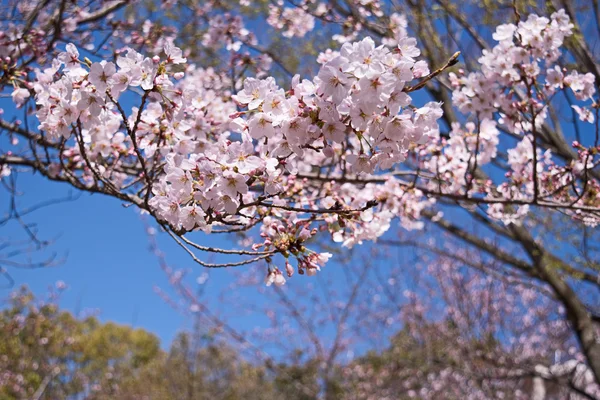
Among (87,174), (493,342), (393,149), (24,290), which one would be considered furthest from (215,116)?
(24,290)

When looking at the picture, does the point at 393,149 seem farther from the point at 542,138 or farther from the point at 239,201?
the point at 542,138

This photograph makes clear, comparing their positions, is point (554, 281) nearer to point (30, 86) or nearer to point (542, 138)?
point (542, 138)

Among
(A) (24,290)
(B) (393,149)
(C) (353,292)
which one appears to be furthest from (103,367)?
(B) (393,149)

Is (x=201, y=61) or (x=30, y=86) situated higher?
(x=201, y=61)

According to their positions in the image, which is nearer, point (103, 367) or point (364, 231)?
point (364, 231)

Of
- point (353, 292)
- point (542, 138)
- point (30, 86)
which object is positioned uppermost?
point (353, 292)

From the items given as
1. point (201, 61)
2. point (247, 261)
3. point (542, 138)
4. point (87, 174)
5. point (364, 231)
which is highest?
point (201, 61)

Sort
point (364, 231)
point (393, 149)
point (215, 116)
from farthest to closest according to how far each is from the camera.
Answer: point (215, 116) → point (364, 231) → point (393, 149)

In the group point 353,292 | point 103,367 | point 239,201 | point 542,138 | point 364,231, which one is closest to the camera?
point 239,201

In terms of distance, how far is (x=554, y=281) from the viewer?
5.35 metres

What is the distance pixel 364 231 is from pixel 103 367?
15733mm

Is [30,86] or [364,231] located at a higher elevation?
[30,86]

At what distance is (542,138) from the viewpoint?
4535mm

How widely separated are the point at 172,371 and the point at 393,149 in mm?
10000
